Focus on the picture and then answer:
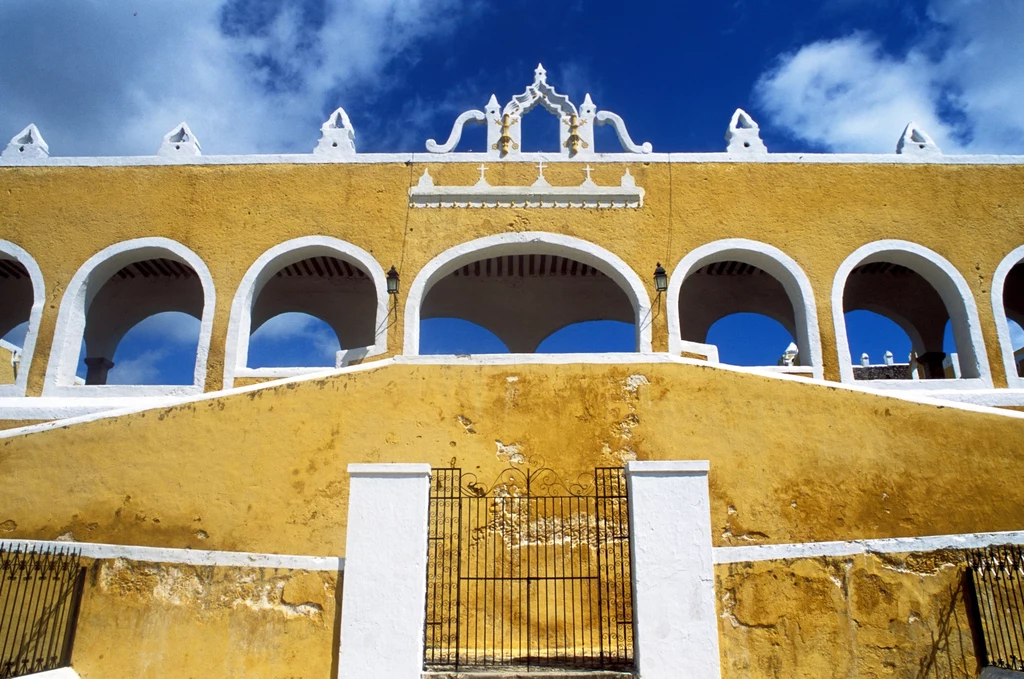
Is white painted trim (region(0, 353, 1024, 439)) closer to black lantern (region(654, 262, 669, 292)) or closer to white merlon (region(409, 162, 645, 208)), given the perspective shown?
black lantern (region(654, 262, 669, 292))

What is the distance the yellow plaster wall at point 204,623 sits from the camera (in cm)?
474

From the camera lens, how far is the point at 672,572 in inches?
181

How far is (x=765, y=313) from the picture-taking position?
502 inches

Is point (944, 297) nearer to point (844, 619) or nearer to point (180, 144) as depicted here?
point (844, 619)

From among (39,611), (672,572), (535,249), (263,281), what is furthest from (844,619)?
(263,281)

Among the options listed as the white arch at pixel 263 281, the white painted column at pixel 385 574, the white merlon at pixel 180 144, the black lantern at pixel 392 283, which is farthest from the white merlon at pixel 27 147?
the white painted column at pixel 385 574

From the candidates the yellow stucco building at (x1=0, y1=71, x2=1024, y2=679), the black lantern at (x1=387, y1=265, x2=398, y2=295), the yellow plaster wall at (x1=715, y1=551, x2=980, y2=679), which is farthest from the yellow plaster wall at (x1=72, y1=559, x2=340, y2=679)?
the black lantern at (x1=387, y1=265, x2=398, y2=295)

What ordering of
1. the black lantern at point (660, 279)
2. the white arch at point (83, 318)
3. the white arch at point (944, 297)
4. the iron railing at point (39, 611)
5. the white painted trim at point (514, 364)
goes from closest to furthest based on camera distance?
1. the iron railing at point (39, 611)
2. the white painted trim at point (514, 364)
3. the white arch at point (83, 318)
4. the black lantern at point (660, 279)
5. the white arch at point (944, 297)

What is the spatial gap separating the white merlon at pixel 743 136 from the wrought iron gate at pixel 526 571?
20.4ft

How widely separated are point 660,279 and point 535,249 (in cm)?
168

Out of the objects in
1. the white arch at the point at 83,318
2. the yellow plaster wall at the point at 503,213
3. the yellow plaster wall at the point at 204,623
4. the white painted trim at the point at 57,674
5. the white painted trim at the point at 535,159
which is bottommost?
the white painted trim at the point at 57,674

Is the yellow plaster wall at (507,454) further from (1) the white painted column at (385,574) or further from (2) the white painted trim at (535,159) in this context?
(2) the white painted trim at (535,159)

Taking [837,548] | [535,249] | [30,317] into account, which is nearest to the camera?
[837,548]

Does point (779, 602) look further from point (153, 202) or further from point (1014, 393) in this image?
point (153, 202)
